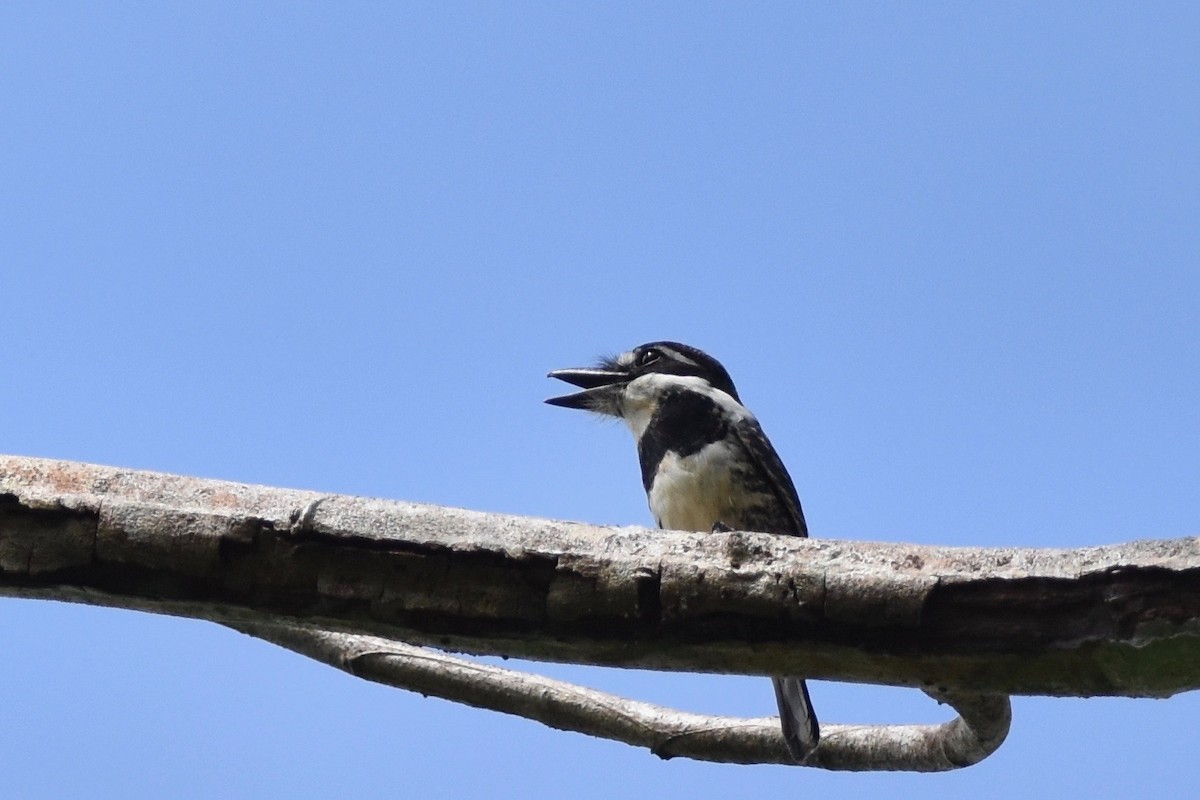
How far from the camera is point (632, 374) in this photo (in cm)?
Answer: 469

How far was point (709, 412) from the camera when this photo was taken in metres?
4.30

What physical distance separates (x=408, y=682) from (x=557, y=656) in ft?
4.13

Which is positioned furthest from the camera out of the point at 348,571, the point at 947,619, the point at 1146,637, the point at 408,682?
the point at 408,682

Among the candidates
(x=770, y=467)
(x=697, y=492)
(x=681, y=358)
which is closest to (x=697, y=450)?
(x=697, y=492)

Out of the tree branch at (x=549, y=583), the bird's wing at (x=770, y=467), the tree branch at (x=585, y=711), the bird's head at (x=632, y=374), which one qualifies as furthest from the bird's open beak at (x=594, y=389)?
the tree branch at (x=549, y=583)

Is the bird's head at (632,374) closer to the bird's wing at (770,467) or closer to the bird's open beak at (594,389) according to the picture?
the bird's open beak at (594,389)

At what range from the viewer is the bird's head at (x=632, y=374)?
15.2 ft

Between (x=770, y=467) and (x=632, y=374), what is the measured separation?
2.44 feet

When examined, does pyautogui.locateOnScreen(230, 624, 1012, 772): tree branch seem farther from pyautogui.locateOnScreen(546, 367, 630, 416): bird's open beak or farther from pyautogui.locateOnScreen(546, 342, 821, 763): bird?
pyautogui.locateOnScreen(546, 367, 630, 416): bird's open beak

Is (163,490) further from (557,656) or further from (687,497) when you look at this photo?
(687,497)

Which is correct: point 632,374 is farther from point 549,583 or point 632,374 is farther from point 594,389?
point 549,583

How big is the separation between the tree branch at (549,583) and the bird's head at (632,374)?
2.77m

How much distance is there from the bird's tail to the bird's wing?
4.00 feet

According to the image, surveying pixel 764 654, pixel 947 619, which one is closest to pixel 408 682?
pixel 764 654
